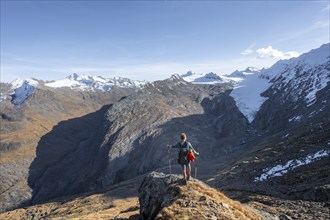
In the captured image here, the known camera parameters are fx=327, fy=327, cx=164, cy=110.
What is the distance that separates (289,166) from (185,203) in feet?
113

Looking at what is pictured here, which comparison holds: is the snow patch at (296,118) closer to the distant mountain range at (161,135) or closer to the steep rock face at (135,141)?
the distant mountain range at (161,135)

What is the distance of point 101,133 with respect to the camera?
5886 inches

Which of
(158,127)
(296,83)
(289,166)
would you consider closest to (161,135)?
(158,127)

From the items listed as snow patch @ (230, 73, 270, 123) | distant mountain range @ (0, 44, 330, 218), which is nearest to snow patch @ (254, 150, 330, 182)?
distant mountain range @ (0, 44, 330, 218)

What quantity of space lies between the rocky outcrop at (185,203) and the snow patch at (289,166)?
29156mm

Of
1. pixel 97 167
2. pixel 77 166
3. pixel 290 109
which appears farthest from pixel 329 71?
pixel 77 166

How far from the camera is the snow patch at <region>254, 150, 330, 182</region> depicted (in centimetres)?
4574

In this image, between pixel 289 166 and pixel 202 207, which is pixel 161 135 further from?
pixel 202 207

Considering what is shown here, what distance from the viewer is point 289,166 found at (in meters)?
47.2

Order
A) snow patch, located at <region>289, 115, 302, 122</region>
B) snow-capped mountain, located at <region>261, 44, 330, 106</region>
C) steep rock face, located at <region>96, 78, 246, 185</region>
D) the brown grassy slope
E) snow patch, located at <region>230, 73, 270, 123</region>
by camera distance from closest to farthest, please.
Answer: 1. the brown grassy slope
2. snow patch, located at <region>289, 115, 302, 122</region>
3. steep rock face, located at <region>96, 78, 246, 185</region>
4. snow-capped mountain, located at <region>261, 44, 330, 106</region>
5. snow patch, located at <region>230, 73, 270, 123</region>

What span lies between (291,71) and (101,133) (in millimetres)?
99948

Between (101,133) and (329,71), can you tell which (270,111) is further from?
(101,133)

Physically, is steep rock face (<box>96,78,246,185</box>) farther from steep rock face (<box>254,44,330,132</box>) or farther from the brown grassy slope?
the brown grassy slope

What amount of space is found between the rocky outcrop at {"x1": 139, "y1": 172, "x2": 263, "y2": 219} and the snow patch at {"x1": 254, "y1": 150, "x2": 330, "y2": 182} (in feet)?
95.7
